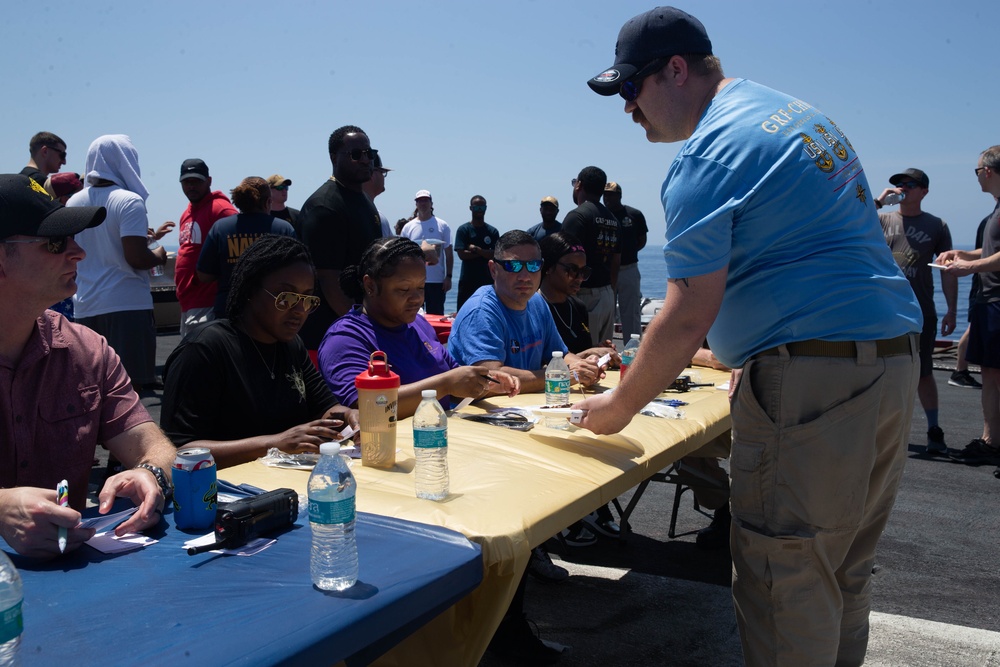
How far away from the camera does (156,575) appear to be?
1599 millimetres

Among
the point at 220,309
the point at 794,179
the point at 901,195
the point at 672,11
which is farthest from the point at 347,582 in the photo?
the point at 901,195

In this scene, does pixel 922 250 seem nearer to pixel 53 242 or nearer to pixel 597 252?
pixel 597 252

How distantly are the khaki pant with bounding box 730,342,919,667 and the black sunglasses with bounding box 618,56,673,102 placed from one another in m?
0.85

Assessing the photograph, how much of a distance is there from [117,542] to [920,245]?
626 centimetres

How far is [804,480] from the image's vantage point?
2.01 metres

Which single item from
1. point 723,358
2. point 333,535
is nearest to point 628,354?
point 723,358

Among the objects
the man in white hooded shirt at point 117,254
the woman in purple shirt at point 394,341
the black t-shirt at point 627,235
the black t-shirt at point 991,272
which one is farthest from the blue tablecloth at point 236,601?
the black t-shirt at point 627,235

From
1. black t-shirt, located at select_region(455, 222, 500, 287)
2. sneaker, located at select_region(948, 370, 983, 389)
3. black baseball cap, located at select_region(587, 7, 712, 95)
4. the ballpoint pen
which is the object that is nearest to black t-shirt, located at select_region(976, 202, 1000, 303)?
sneaker, located at select_region(948, 370, 983, 389)

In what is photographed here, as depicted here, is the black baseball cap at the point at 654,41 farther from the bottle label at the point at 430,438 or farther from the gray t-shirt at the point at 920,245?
the gray t-shirt at the point at 920,245

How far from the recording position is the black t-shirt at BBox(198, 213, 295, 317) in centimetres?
515

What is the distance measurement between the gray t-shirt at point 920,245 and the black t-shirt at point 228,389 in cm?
509

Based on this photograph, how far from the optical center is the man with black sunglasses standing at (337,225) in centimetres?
454

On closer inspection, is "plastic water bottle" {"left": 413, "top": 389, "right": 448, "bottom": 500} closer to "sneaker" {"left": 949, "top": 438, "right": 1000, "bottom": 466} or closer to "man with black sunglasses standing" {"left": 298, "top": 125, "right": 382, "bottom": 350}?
"man with black sunglasses standing" {"left": 298, "top": 125, "right": 382, "bottom": 350}

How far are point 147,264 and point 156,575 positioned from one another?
3.76 m
